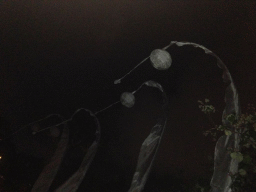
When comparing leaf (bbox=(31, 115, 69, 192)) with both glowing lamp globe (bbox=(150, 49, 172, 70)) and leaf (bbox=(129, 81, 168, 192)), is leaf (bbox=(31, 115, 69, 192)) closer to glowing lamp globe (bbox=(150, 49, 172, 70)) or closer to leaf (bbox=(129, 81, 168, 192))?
leaf (bbox=(129, 81, 168, 192))

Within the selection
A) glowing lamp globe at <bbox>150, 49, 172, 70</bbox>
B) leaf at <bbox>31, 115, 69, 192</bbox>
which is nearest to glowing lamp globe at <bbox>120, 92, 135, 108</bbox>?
glowing lamp globe at <bbox>150, 49, 172, 70</bbox>

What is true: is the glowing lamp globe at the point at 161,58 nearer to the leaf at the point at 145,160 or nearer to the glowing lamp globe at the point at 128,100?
the leaf at the point at 145,160

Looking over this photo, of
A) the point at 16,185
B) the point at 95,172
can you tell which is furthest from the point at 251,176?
the point at 16,185

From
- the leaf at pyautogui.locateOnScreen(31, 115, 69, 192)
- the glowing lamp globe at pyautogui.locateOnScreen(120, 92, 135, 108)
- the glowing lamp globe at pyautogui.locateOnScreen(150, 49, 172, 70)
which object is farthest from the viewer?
the leaf at pyautogui.locateOnScreen(31, 115, 69, 192)

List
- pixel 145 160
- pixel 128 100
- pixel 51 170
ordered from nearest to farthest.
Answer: pixel 145 160, pixel 128 100, pixel 51 170

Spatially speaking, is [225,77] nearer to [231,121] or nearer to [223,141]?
[231,121]

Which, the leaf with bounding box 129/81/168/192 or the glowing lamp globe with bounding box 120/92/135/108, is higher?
the glowing lamp globe with bounding box 120/92/135/108

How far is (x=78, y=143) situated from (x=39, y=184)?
12.8 ft

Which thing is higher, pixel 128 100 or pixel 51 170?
pixel 128 100

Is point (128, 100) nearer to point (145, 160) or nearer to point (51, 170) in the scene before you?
point (145, 160)

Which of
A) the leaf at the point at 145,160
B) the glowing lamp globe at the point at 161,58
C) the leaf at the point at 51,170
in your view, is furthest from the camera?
the leaf at the point at 51,170

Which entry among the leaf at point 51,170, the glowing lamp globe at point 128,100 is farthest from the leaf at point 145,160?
the leaf at point 51,170

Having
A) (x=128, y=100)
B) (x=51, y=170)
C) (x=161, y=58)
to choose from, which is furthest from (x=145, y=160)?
(x=51, y=170)

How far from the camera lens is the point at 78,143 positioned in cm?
930
